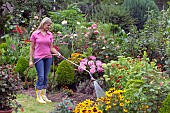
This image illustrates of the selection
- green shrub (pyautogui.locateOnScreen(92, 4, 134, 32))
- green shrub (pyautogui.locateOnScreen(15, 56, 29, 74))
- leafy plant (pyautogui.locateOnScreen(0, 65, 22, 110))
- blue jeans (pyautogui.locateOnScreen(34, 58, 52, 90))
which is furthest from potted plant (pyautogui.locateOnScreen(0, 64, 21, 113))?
green shrub (pyautogui.locateOnScreen(92, 4, 134, 32))

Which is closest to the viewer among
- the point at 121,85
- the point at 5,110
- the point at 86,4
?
the point at 5,110

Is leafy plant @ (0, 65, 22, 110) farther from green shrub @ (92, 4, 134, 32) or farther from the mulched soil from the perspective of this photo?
green shrub @ (92, 4, 134, 32)

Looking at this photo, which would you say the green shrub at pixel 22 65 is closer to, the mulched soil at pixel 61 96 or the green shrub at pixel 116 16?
the mulched soil at pixel 61 96

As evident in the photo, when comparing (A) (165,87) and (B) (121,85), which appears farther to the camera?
(B) (121,85)

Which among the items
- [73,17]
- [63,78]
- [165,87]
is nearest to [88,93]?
[63,78]

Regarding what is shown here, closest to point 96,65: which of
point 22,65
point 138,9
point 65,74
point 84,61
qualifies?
point 84,61

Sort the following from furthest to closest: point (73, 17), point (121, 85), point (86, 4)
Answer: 1. point (86, 4)
2. point (73, 17)
3. point (121, 85)

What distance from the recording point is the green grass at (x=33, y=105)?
683 centimetres

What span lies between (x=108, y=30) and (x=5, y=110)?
646cm

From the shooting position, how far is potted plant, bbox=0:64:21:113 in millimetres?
5078

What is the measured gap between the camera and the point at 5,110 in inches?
205

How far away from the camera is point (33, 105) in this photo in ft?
23.5

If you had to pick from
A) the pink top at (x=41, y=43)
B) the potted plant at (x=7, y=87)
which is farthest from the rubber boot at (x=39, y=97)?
the potted plant at (x=7, y=87)

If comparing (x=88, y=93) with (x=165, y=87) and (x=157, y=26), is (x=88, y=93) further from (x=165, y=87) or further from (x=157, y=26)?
(x=157, y=26)
